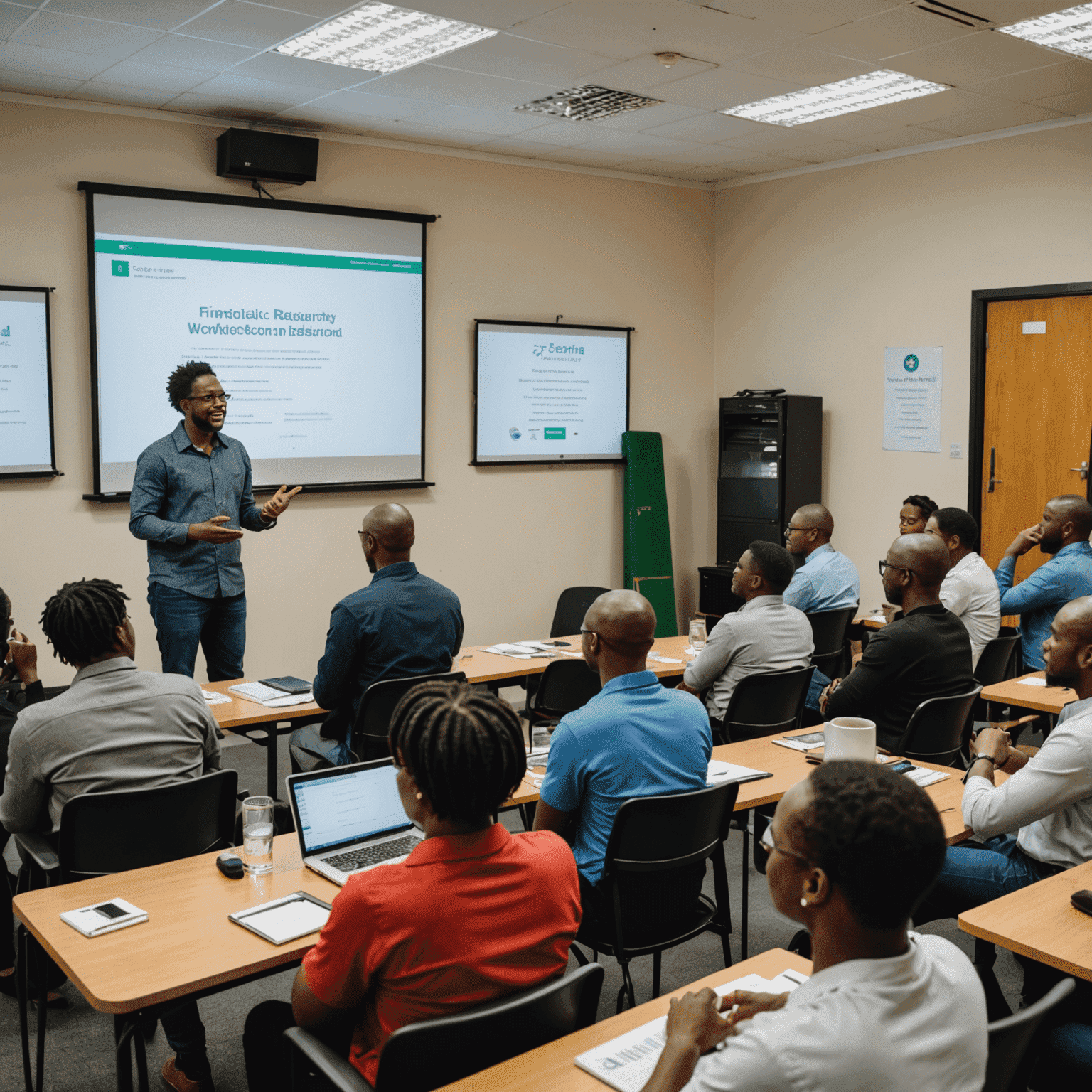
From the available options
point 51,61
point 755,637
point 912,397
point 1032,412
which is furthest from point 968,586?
point 51,61

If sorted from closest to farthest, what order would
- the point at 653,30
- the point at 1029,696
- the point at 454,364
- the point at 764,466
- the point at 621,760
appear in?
1. the point at 621,760
2. the point at 1029,696
3. the point at 653,30
4. the point at 454,364
5. the point at 764,466

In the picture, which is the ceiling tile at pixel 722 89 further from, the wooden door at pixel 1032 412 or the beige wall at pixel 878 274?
the wooden door at pixel 1032 412

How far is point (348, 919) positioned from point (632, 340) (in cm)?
657

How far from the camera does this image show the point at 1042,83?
5.39 m

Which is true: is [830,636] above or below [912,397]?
below

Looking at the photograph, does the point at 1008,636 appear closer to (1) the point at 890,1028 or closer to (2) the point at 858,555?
(2) the point at 858,555

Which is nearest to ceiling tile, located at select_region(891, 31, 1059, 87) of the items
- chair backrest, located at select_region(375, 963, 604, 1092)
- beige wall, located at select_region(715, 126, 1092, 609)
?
beige wall, located at select_region(715, 126, 1092, 609)

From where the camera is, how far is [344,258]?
21.1ft

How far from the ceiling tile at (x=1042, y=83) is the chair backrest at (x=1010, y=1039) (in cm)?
486

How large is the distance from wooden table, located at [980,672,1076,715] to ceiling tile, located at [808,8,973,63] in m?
2.75

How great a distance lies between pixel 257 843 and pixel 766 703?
7.37 ft

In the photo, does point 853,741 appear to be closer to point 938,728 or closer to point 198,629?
point 938,728

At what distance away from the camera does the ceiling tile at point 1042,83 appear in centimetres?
515

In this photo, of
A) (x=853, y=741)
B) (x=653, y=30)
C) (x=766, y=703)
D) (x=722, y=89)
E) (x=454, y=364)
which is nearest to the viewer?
(x=853, y=741)
